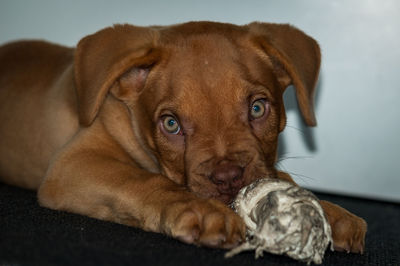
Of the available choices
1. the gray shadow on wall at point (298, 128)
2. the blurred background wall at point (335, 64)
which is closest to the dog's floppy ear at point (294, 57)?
the blurred background wall at point (335, 64)

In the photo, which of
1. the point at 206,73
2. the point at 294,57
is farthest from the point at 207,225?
the point at 294,57

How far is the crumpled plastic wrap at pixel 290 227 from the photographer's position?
2.86 m

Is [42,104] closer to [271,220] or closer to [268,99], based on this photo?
[268,99]

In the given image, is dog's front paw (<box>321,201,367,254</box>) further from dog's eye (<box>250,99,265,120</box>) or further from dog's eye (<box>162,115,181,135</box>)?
dog's eye (<box>162,115,181,135</box>)

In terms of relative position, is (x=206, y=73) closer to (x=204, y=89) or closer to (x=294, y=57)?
(x=204, y=89)

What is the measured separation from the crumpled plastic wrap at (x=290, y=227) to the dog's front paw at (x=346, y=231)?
43cm

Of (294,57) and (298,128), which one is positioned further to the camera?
(298,128)

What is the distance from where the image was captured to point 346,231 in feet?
11.2

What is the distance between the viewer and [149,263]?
2564 millimetres

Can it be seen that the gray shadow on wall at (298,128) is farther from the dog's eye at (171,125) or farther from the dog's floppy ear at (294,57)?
the dog's eye at (171,125)

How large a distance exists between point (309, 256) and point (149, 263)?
2.66 feet

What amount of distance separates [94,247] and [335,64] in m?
4.35

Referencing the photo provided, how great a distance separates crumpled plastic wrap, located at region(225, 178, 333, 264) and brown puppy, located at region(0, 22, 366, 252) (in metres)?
0.12

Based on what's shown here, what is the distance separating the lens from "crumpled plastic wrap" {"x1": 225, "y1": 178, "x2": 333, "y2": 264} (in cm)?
286
